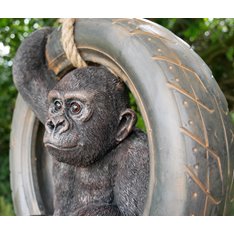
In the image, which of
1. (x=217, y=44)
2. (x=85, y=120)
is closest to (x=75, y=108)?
(x=85, y=120)

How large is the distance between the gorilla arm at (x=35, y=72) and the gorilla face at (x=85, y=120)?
0.19 metres

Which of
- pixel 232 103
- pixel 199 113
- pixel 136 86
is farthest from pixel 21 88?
pixel 232 103

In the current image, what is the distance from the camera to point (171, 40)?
0.86 m

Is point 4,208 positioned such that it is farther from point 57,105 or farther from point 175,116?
point 175,116

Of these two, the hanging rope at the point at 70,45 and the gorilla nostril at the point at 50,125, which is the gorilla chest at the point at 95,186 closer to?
the gorilla nostril at the point at 50,125

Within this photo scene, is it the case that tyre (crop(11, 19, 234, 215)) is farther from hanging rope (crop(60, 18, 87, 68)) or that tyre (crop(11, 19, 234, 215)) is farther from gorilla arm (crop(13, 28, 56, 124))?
gorilla arm (crop(13, 28, 56, 124))

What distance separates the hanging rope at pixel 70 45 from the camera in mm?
976

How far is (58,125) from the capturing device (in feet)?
2.89

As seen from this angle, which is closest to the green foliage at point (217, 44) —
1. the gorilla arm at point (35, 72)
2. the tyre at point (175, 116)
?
the gorilla arm at point (35, 72)

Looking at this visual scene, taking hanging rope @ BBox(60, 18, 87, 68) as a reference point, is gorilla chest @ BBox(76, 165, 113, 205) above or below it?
below

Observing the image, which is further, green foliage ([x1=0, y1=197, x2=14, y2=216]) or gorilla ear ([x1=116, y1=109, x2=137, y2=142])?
green foliage ([x1=0, y1=197, x2=14, y2=216])

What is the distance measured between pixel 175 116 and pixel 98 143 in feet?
0.61

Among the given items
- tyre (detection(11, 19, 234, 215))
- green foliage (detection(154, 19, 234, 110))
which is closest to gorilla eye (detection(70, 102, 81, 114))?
tyre (detection(11, 19, 234, 215))

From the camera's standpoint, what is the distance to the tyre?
2.44 feet
